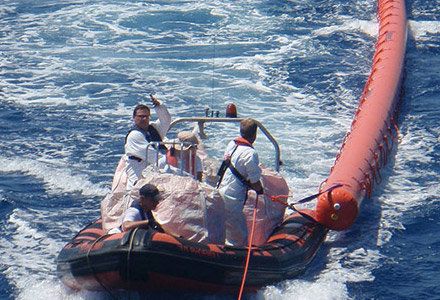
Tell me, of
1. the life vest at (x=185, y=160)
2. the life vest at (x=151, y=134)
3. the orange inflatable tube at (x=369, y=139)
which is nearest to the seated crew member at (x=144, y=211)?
the life vest at (x=185, y=160)

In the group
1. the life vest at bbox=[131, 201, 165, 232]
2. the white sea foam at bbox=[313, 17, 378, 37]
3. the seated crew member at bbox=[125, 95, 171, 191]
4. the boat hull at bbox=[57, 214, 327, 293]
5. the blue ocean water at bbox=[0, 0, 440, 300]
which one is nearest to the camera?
the boat hull at bbox=[57, 214, 327, 293]

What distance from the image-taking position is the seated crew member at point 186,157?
35.3 feet

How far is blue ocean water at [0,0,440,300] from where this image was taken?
36.7 ft

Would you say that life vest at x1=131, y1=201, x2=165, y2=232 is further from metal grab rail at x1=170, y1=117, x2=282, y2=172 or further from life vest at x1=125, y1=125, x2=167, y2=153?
metal grab rail at x1=170, y1=117, x2=282, y2=172

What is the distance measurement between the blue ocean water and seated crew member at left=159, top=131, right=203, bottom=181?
161 cm

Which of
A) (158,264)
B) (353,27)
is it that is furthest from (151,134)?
(353,27)

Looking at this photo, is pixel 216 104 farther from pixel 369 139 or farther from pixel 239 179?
pixel 239 179

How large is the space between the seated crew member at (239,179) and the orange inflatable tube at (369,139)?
1230 mm

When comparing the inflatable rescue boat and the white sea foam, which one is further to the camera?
the white sea foam

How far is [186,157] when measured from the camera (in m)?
10.9

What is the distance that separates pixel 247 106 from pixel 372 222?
5038mm

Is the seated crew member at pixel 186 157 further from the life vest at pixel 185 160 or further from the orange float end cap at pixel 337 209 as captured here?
the orange float end cap at pixel 337 209

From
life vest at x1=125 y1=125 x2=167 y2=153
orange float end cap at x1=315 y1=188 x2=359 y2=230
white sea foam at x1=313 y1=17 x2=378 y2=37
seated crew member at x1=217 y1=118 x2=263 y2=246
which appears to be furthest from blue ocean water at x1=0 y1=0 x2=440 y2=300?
life vest at x1=125 y1=125 x2=167 y2=153

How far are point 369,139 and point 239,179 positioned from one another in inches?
143
